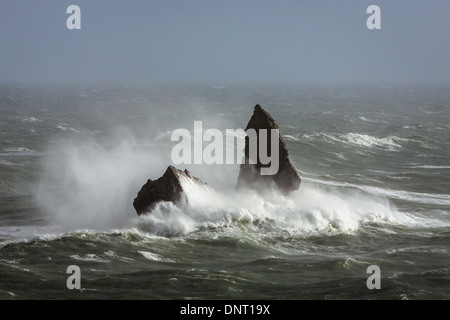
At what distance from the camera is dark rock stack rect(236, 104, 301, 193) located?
A: 31.0 meters

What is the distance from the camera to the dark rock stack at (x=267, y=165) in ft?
102

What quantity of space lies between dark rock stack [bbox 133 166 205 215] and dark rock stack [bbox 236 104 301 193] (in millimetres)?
4173

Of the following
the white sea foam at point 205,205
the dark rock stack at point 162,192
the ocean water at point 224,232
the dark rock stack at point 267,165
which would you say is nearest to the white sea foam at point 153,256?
the ocean water at point 224,232

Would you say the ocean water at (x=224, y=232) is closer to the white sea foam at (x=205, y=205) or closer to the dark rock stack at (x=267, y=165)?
the white sea foam at (x=205, y=205)

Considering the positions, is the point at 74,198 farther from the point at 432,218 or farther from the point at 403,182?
the point at 403,182

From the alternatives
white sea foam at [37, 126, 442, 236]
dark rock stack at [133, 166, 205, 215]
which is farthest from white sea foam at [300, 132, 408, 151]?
dark rock stack at [133, 166, 205, 215]

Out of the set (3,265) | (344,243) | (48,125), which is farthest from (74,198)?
(48,125)

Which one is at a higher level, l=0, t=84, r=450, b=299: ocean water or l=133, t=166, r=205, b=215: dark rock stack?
l=133, t=166, r=205, b=215: dark rock stack

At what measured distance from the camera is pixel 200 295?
20.4 metres

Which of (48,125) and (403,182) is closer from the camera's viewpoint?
(403,182)

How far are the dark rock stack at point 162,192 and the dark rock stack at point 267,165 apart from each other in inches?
164

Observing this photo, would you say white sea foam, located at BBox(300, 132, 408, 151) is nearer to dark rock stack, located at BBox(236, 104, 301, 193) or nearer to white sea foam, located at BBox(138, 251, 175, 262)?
dark rock stack, located at BBox(236, 104, 301, 193)
